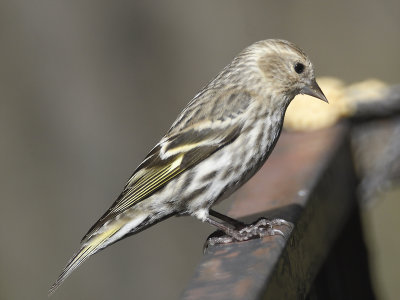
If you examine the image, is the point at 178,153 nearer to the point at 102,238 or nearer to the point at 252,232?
the point at 102,238

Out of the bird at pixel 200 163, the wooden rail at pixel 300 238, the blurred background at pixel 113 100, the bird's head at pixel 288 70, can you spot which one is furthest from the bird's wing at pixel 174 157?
the blurred background at pixel 113 100

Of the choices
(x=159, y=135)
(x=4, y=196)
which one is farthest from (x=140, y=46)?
(x=4, y=196)

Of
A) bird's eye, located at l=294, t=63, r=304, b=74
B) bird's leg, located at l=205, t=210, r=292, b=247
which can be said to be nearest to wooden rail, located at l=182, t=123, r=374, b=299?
bird's leg, located at l=205, t=210, r=292, b=247

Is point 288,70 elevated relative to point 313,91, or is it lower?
elevated

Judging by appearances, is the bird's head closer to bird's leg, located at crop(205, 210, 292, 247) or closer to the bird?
the bird

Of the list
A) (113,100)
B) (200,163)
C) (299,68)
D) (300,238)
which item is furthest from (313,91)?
(113,100)

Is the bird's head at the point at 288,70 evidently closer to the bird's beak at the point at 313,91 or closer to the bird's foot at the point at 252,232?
the bird's beak at the point at 313,91
